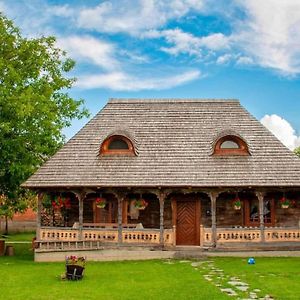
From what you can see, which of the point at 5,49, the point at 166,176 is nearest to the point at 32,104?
the point at 5,49

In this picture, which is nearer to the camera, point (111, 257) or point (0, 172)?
point (111, 257)

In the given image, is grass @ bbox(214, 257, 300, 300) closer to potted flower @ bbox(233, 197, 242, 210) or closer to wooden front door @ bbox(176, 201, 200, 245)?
potted flower @ bbox(233, 197, 242, 210)

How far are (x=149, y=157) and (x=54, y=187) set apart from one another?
4459 millimetres

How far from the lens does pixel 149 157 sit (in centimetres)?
2334

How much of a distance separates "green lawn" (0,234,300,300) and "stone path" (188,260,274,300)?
0.10 ft

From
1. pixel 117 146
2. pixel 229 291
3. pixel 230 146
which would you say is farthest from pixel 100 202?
pixel 229 291

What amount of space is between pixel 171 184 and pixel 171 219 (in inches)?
114

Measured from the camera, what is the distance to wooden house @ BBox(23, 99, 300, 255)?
21922 millimetres

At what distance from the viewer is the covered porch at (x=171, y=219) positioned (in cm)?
2189

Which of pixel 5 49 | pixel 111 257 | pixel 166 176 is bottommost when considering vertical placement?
pixel 111 257

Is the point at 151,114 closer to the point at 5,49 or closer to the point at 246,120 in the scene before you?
the point at 246,120

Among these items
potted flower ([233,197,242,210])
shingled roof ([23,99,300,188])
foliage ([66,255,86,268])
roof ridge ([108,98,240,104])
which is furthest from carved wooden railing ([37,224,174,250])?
roof ridge ([108,98,240,104])

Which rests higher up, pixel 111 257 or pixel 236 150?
pixel 236 150

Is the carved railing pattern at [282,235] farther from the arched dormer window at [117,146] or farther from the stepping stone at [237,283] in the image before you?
→ the stepping stone at [237,283]
